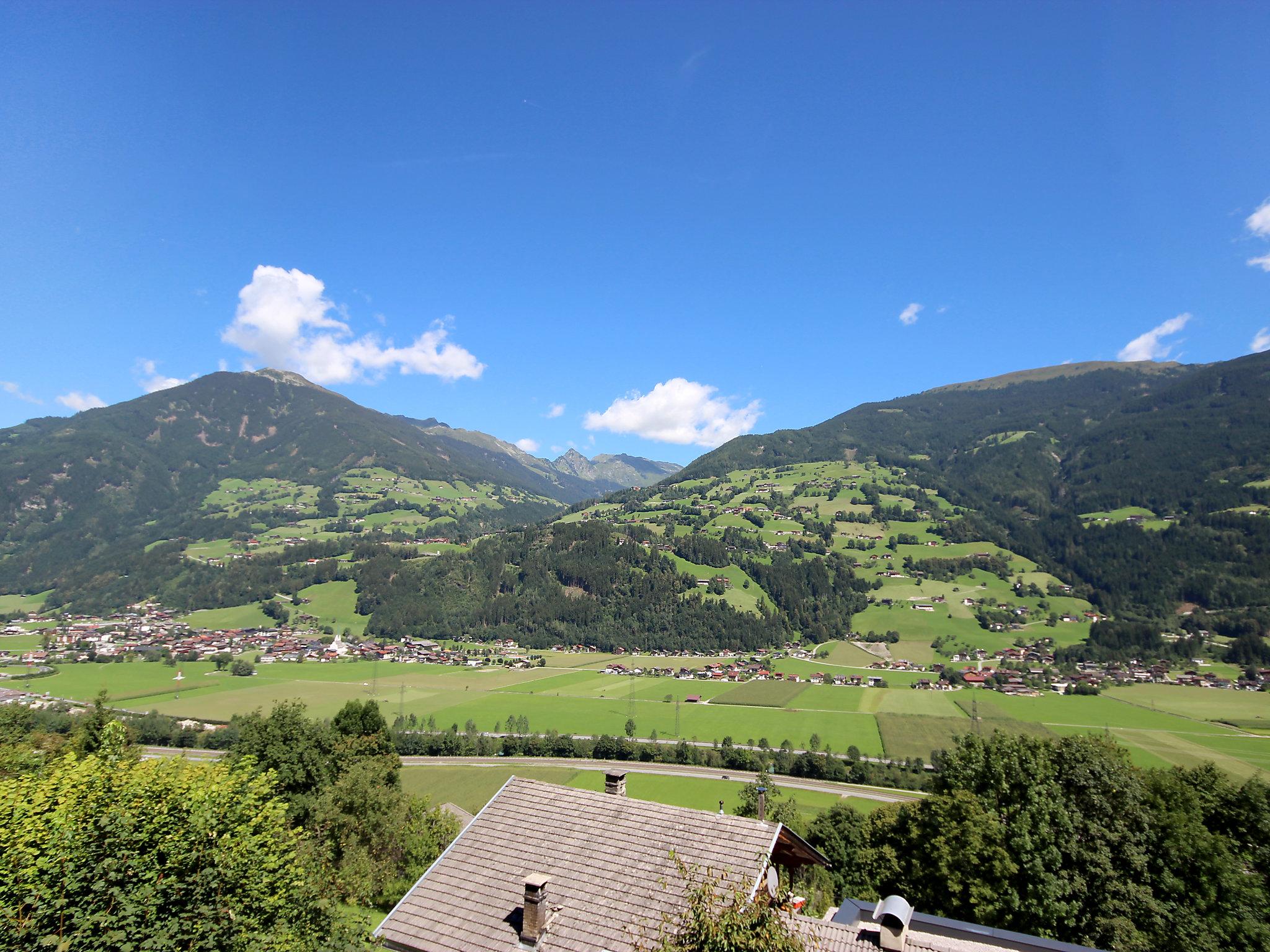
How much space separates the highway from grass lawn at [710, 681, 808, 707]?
32001 mm

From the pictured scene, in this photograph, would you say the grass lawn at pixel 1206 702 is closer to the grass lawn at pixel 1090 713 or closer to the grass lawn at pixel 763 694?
the grass lawn at pixel 1090 713

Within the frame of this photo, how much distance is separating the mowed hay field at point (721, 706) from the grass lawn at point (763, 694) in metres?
0.44

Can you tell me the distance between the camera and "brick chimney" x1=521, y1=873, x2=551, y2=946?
1306cm

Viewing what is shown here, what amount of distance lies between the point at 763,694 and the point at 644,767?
43.4 meters

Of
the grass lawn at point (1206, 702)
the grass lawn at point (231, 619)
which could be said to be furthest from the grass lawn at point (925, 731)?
the grass lawn at point (231, 619)

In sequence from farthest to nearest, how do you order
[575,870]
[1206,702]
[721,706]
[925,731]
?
[721,706]
[1206,702]
[925,731]
[575,870]

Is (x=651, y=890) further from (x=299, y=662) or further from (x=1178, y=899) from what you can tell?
(x=299, y=662)

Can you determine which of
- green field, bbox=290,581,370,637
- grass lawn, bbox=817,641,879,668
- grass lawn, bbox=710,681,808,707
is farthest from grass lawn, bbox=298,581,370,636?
grass lawn, bbox=817,641,879,668

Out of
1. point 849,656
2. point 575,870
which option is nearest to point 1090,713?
point 849,656

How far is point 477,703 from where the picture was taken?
96.8m

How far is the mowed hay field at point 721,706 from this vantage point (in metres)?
76.9

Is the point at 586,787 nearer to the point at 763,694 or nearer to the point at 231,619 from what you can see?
the point at 763,694

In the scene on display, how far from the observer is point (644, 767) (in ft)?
224

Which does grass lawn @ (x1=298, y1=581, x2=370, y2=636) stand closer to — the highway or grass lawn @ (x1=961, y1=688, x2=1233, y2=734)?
the highway
